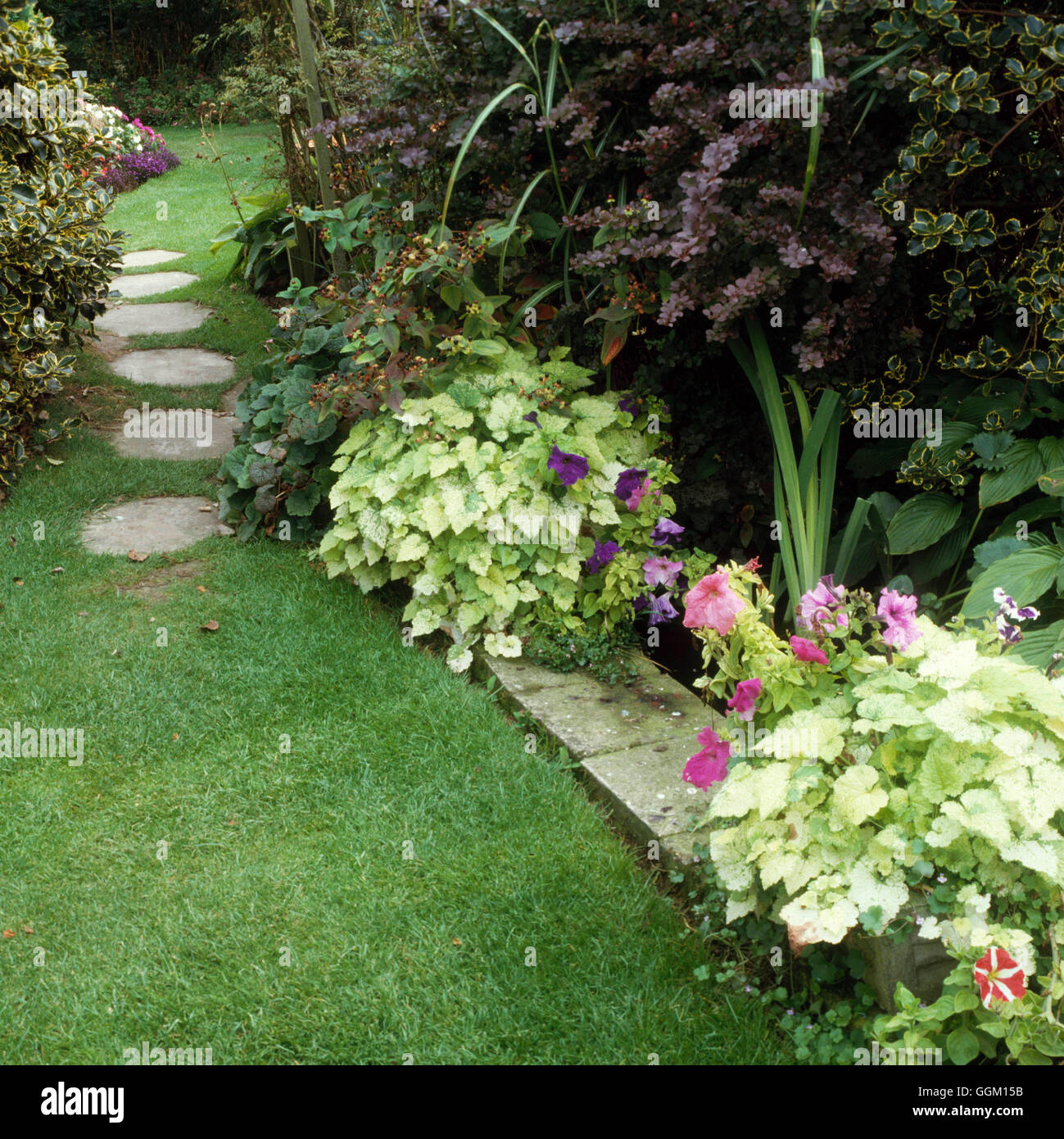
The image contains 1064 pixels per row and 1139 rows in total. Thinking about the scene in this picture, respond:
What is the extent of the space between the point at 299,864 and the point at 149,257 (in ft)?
24.0

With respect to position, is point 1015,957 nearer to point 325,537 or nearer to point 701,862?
point 701,862

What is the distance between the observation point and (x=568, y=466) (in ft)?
10.4

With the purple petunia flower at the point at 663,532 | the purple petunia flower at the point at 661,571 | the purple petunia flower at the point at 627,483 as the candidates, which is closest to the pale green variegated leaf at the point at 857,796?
the purple petunia flower at the point at 661,571

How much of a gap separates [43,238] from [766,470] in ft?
10.1

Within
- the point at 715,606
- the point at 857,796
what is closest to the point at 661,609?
the point at 715,606

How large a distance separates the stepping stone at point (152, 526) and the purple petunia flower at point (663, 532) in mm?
1704

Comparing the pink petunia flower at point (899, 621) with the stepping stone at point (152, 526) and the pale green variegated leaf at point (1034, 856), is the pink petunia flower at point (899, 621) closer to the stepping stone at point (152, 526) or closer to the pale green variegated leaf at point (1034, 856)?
the pale green variegated leaf at point (1034, 856)

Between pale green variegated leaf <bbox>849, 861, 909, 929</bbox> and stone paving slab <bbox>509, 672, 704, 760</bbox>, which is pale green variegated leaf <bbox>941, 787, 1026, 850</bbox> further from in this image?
stone paving slab <bbox>509, 672, 704, 760</bbox>

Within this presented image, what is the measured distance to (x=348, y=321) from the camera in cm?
359

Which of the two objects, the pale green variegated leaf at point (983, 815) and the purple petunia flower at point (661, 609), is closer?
the pale green variegated leaf at point (983, 815)

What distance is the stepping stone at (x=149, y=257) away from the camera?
8.19m

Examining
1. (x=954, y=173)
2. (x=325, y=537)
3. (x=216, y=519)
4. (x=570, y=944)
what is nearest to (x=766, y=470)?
(x=954, y=173)

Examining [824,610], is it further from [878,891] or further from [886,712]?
[878,891]

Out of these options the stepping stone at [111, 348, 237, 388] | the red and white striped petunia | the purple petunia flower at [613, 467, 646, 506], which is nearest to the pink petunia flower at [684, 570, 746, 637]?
the red and white striped petunia
